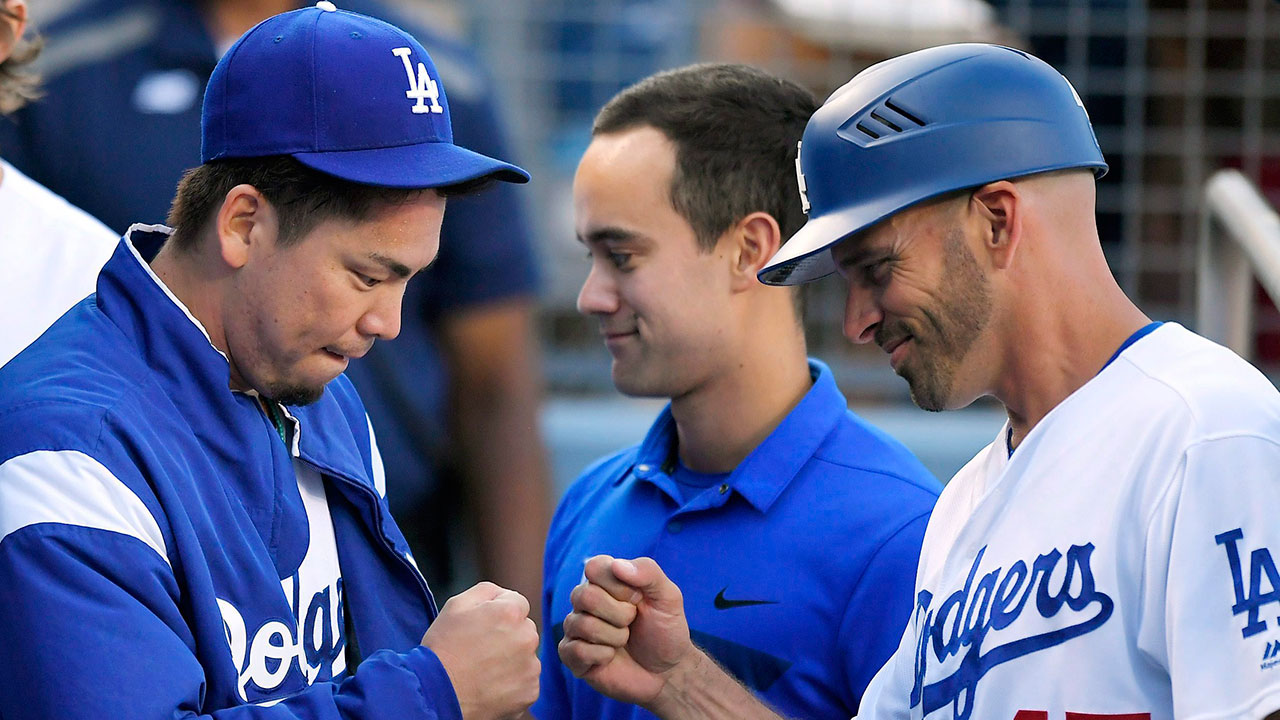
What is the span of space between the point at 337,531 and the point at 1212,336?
85.3 inches

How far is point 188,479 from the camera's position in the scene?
1884 mm

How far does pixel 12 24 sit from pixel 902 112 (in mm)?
1777

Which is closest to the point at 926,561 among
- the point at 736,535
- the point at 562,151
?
the point at 736,535

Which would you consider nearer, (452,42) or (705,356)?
(705,356)

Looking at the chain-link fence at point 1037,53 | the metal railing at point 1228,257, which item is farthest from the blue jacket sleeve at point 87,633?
the chain-link fence at point 1037,53

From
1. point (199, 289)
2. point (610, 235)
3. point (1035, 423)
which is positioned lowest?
point (1035, 423)

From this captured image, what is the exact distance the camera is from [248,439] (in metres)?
2.04

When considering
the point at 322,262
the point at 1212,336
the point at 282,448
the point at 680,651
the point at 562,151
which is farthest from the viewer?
the point at 562,151

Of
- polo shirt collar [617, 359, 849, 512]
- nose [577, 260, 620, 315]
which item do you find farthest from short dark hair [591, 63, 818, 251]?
polo shirt collar [617, 359, 849, 512]

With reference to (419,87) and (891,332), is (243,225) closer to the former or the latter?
(419,87)

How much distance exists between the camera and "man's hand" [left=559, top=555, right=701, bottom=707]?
88.4 inches

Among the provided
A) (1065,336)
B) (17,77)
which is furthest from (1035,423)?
(17,77)

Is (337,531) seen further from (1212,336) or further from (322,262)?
(1212,336)

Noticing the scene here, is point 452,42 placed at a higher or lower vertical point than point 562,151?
higher
